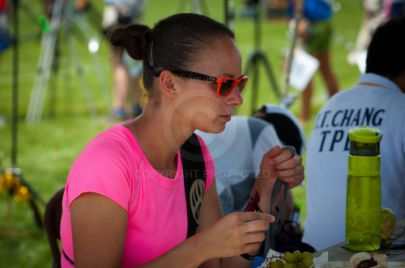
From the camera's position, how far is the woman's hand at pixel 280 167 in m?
1.99

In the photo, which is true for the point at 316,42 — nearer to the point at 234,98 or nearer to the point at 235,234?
the point at 234,98

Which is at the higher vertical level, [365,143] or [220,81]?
[220,81]

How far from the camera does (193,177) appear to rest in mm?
1997

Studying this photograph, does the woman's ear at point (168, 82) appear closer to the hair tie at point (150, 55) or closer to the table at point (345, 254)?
the hair tie at point (150, 55)

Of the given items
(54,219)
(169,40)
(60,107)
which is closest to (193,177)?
(169,40)

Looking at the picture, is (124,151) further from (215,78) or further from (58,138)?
(58,138)

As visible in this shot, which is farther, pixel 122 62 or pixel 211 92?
pixel 122 62

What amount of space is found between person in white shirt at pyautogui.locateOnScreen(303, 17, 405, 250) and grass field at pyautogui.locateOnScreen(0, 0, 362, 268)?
5.74ft

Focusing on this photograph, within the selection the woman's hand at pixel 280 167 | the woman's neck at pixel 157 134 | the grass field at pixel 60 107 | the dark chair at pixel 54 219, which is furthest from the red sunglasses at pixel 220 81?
the grass field at pixel 60 107

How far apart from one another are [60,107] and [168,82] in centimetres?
621

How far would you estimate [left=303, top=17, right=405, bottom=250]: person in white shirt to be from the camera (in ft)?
8.23

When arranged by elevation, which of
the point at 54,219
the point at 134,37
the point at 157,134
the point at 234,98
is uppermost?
the point at 134,37

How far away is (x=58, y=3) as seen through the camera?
7.19 metres

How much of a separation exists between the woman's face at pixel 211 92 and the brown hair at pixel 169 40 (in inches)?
1.0
